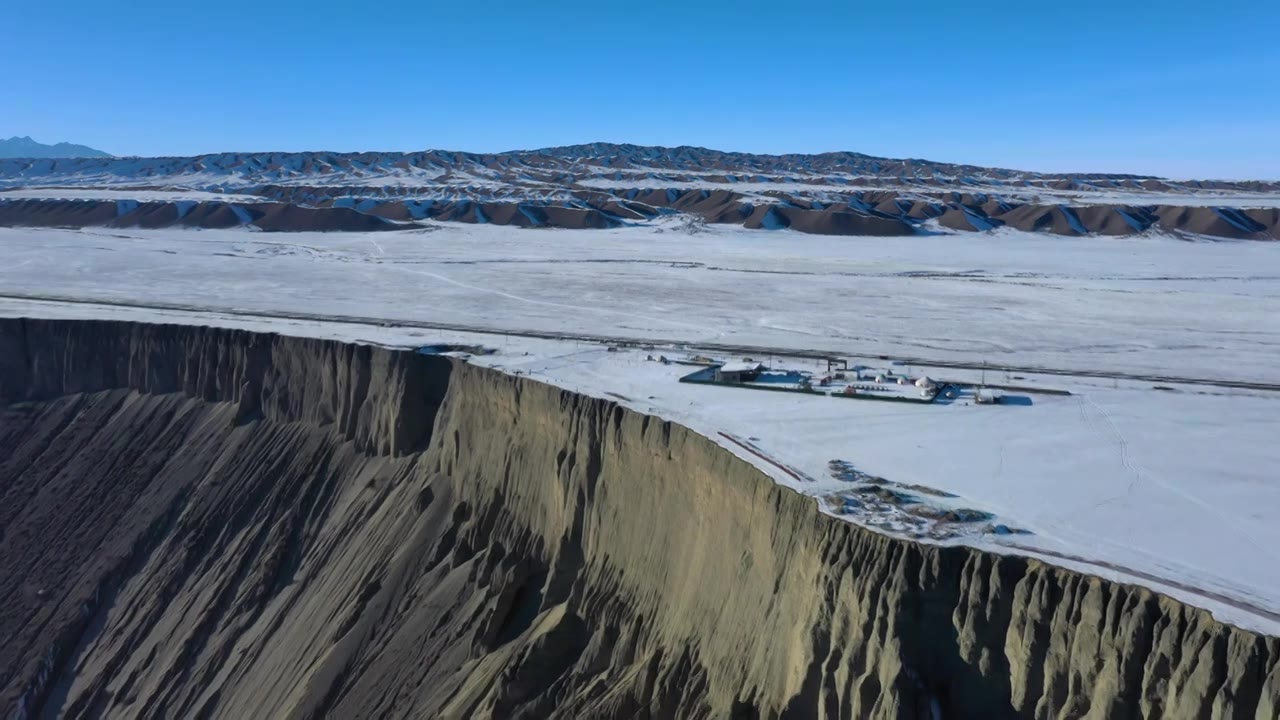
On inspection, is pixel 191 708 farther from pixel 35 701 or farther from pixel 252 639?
pixel 35 701

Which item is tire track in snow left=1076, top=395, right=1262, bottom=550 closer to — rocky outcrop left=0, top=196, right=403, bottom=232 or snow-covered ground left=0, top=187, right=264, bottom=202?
rocky outcrop left=0, top=196, right=403, bottom=232

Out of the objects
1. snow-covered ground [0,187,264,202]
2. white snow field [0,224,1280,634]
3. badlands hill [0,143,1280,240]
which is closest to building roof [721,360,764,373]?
white snow field [0,224,1280,634]

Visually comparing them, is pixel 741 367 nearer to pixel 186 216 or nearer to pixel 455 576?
pixel 455 576

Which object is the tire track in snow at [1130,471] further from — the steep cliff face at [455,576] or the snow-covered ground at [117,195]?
the snow-covered ground at [117,195]

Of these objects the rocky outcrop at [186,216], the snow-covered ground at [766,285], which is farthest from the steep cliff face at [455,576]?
the rocky outcrop at [186,216]

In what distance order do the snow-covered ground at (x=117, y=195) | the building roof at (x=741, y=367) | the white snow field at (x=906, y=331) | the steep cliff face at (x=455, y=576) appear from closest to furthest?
the steep cliff face at (x=455, y=576), the white snow field at (x=906, y=331), the building roof at (x=741, y=367), the snow-covered ground at (x=117, y=195)
